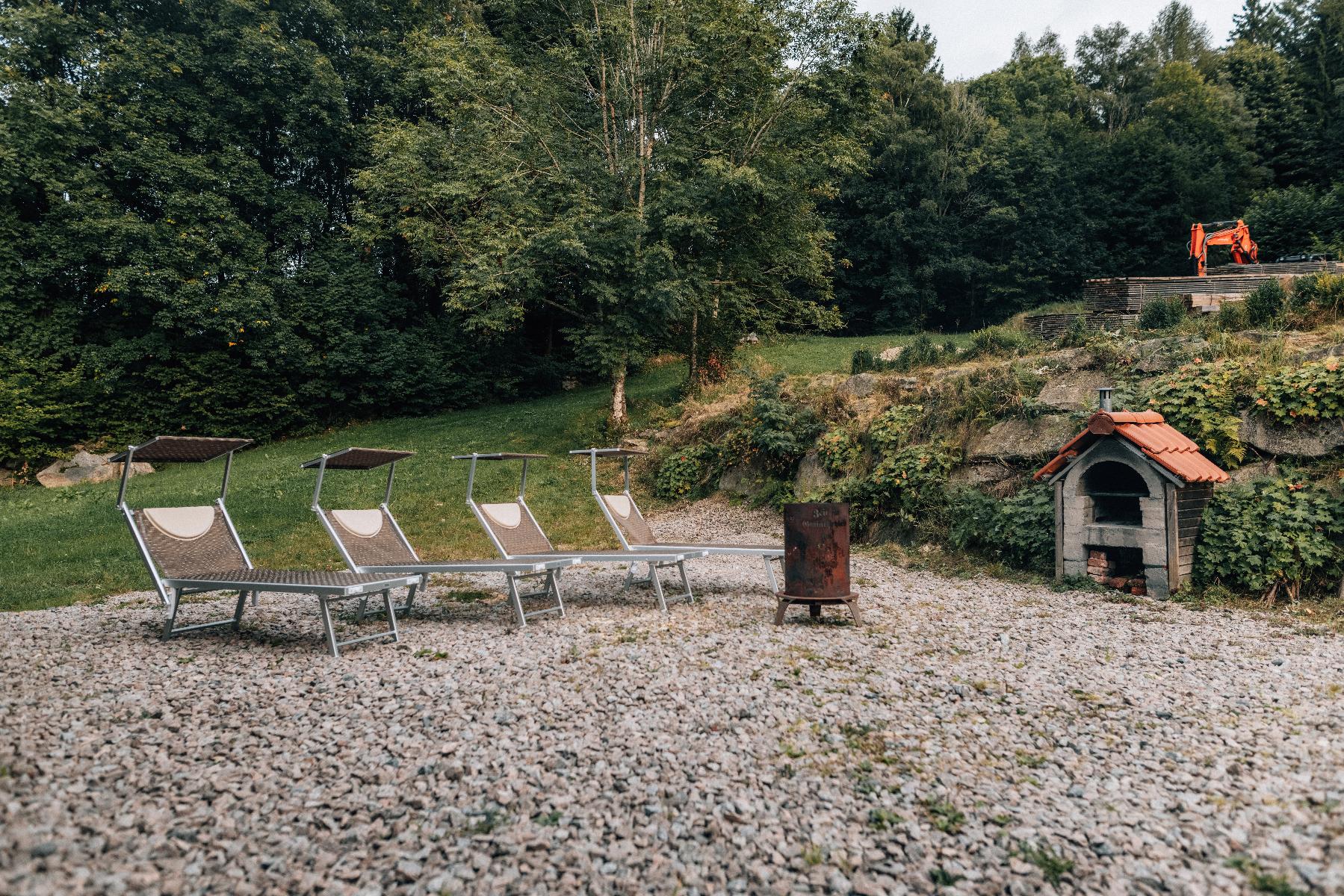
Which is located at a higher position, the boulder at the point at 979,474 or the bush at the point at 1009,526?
the boulder at the point at 979,474

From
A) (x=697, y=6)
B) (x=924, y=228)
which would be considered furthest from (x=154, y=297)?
(x=924, y=228)

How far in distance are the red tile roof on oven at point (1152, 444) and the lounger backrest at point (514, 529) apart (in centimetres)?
498

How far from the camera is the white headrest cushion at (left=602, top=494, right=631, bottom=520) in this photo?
8539 millimetres

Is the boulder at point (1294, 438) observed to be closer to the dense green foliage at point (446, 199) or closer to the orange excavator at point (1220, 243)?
the dense green foliage at point (446, 199)

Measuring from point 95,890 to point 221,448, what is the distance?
4497 millimetres

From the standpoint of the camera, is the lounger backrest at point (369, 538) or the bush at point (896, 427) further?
the bush at point (896, 427)

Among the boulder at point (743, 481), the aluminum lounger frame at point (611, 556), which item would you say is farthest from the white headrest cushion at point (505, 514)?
the boulder at point (743, 481)

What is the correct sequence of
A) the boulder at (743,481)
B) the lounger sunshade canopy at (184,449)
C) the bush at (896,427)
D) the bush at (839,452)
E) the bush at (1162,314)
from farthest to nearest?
the boulder at (743,481) → the bush at (839,452) → the bush at (896,427) → the bush at (1162,314) → the lounger sunshade canopy at (184,449)

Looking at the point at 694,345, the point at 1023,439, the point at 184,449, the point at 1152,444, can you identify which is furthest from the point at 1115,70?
the point at 184,449

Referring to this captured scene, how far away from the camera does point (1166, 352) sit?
29.9 feet

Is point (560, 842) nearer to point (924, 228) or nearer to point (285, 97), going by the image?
point (285, 97)

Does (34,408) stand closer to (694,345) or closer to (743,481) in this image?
(694,345)

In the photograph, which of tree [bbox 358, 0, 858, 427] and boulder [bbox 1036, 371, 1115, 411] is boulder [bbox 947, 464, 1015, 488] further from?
tree [bbox 358, 0, 858, 427]

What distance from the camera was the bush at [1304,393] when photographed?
7.45 meters
